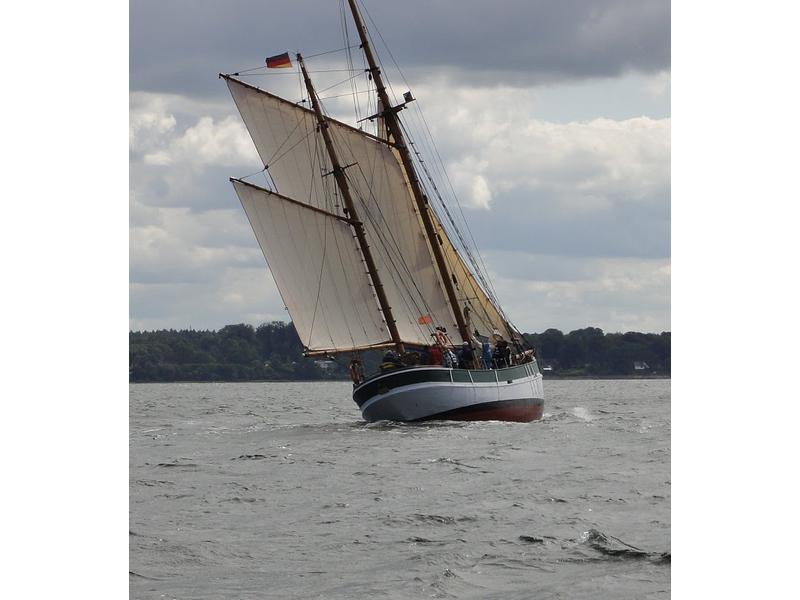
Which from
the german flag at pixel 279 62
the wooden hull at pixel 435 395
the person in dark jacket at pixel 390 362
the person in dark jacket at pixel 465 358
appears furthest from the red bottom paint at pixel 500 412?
the german flag at pixel 279 62

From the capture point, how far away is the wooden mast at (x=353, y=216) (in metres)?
46.4

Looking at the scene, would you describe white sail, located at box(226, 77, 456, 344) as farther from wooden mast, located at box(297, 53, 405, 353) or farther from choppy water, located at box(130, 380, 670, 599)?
choppy water, located at box(130, 380, 670, 599)

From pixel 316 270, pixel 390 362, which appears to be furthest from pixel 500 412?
pixel 316 270

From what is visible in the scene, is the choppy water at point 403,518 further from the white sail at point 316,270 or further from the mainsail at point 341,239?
the mainsail at point 341,239

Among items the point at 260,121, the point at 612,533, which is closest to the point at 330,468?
the point at 612,533

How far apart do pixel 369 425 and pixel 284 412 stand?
21355 millimetres

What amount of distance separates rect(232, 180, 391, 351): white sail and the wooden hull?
211 cm

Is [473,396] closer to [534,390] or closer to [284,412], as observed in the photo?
[534,390]

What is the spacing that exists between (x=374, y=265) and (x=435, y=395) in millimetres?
5274

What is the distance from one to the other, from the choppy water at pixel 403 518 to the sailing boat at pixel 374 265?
6969mm

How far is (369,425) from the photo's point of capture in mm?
47625
